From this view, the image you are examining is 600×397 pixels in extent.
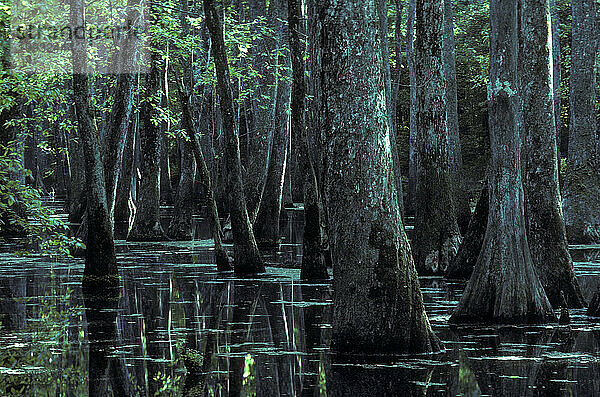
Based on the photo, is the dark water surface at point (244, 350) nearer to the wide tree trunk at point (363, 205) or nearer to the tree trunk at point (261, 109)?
the wide tree trunk at point (363, 205)

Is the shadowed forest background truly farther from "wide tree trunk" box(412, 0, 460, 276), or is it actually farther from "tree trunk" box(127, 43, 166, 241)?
"tree trunk" box(127, 43, 166, 241)

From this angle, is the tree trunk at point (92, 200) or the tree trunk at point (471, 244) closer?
the tree trunk at point (471, 244)

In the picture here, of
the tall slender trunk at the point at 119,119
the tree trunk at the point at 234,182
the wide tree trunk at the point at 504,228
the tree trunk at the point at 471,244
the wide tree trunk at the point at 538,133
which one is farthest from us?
the tall slender trunk at the point at 119,119

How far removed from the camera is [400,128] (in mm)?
57719

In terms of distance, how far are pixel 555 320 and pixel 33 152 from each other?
47.4 meters

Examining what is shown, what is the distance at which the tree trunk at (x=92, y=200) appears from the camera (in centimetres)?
1659

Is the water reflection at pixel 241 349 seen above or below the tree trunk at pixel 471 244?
below

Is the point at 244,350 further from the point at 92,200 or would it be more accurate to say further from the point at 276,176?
the point at 276,176

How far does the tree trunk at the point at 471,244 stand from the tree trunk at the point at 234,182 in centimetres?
407

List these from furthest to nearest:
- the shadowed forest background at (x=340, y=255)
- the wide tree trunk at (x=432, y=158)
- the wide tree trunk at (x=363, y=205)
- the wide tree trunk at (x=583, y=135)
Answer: the wide tree trunk at (x=583, y=135)
the wide tree trunk at (x=432, y=158)
the wide tree trunk at (x=363, y=205)
the shadowed forest background at (x=340, y=255)

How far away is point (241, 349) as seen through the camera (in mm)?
10539

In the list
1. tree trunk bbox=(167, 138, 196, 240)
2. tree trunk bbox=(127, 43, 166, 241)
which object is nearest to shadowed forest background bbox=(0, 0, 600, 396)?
tree trunk bbox=(127, 43, 166, 241)

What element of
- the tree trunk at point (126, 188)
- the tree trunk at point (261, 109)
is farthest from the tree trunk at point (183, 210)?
the tree trunk at point (261, 109)

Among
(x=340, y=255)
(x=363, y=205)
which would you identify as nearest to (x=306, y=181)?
(x=340, y=255)
